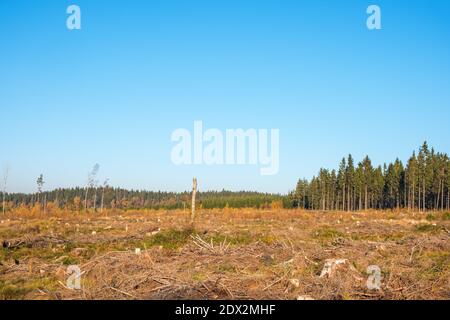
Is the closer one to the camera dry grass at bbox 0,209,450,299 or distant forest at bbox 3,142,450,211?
dry grass at bbox 0,209,450,299

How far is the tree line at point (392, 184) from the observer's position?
62.1 metres

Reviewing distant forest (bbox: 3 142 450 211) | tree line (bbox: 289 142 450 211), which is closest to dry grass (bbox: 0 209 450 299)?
distant forest (bbox: 3 142 450 211)

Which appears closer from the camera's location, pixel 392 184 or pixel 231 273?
pixel 231 273

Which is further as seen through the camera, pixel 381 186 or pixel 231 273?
pixel 381 186

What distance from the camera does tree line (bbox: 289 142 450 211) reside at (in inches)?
2443

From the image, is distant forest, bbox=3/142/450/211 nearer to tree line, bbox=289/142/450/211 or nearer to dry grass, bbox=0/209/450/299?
tree line, bbox=289/142/450/211

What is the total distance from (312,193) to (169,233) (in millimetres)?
74125

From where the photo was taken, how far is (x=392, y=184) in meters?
69.1

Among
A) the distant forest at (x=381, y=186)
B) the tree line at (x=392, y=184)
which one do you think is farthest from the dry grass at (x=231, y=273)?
the tree line at (x=392, y=184)

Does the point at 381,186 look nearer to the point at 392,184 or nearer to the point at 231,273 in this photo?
the point at 392,184

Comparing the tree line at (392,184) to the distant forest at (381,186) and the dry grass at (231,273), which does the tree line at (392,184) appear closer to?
the distant forest at (381,186)

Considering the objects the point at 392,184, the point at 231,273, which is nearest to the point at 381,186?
the point at 392,184
